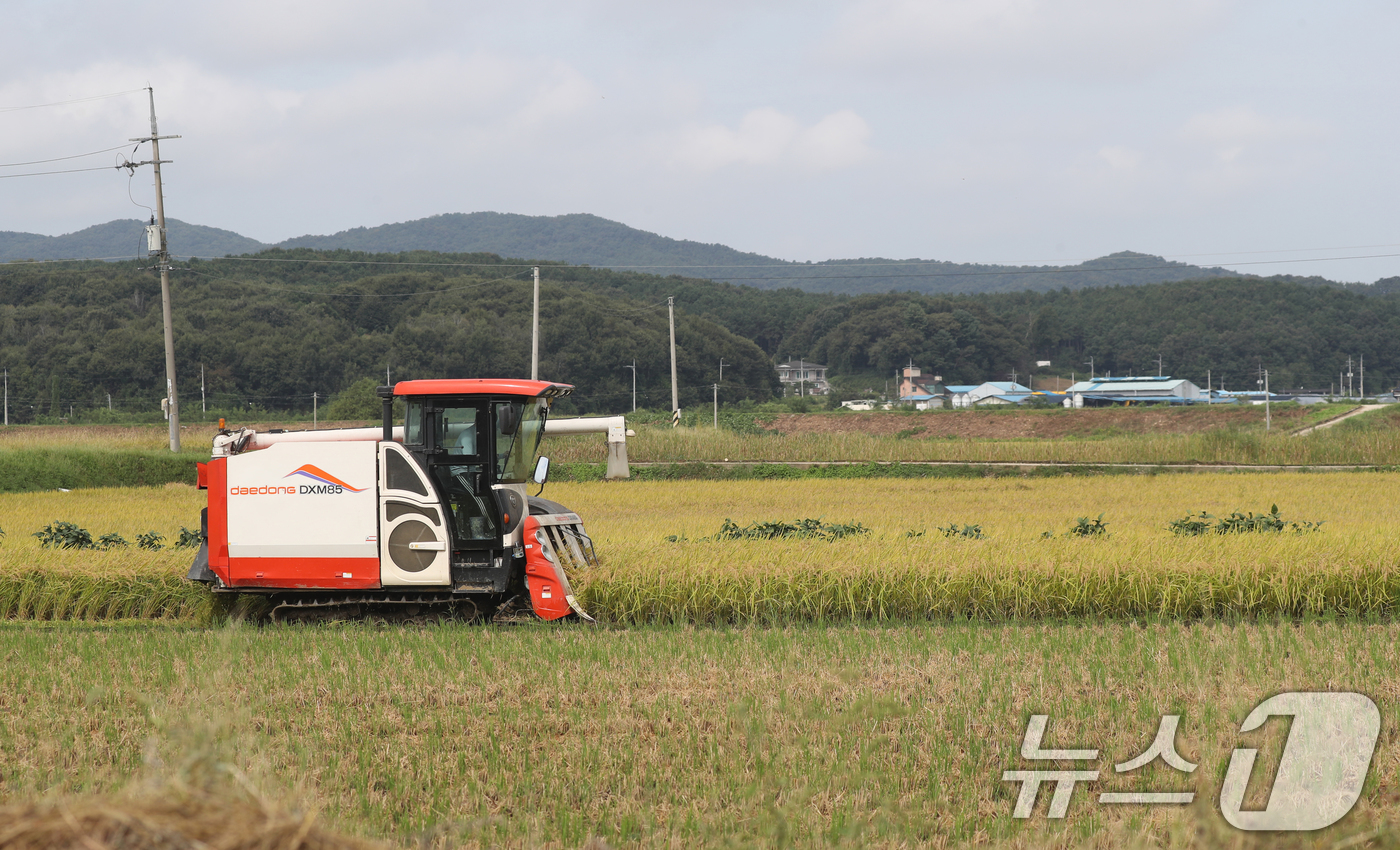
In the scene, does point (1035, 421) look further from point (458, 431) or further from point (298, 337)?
point (458, 431)

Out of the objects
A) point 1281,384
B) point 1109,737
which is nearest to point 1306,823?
point 1109,737

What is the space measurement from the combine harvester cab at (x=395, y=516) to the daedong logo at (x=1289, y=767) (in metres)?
5.42

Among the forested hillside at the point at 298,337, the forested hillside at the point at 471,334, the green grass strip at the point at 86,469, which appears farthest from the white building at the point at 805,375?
the green grass strip at the point at 86,469

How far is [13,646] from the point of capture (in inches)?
348

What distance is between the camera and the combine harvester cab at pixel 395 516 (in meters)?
9.50

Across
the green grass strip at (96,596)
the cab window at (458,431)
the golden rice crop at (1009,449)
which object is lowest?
the golden rice crop at (1009,449)

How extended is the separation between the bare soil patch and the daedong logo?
49968 mm

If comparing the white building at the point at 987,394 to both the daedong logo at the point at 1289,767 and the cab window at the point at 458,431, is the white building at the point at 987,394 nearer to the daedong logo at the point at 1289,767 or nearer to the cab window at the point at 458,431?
the cab window at the point at 458,431

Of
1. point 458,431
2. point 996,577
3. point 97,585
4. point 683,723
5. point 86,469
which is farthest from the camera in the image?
point 86,469

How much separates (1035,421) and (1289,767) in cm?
5772

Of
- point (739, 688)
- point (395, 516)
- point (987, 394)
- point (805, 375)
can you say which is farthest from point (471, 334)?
point (739, 688)

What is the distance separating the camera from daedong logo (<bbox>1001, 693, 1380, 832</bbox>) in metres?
4.23

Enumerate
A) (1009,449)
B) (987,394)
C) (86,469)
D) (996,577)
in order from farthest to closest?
(987,394) < (1009,449) < (86,469) < (996,577)

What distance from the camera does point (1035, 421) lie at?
60.0 metres
